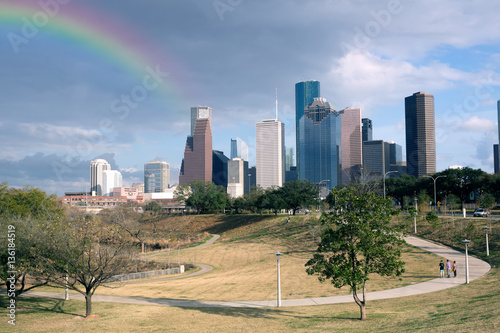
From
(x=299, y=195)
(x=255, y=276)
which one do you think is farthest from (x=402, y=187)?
(x=255, y=276)

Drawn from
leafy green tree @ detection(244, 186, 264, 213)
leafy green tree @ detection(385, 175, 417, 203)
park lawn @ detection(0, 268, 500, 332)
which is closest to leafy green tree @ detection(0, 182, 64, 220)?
park lawn @ detection(0, 268, 500, 332)

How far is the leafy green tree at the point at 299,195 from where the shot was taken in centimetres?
9525

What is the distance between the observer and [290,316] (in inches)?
944

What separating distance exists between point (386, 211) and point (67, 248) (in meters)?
20.4

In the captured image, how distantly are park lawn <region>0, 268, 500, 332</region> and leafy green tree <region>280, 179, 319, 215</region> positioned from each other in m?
65.9

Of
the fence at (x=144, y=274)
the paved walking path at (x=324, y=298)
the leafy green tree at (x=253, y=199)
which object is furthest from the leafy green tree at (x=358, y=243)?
the leafy green tree at (x=253, y=199)

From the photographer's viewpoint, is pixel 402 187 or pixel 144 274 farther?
pixel 402 187

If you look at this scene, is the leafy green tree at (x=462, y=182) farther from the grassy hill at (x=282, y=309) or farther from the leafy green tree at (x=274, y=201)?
the grassy hill at (x=282, y=309)

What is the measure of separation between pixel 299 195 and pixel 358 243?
74.2 meters

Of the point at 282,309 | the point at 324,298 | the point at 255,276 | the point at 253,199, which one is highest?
the point at 253,199

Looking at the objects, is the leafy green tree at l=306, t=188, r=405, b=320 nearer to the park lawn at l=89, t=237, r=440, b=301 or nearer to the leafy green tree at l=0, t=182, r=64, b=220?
the park lawn at l=89, t=237, r=440, b=301

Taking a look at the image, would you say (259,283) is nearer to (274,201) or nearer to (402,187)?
(274,201)

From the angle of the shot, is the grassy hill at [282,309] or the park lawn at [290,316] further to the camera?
the grassy hill at [282,309]

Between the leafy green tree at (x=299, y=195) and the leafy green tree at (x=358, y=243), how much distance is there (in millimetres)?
71009
